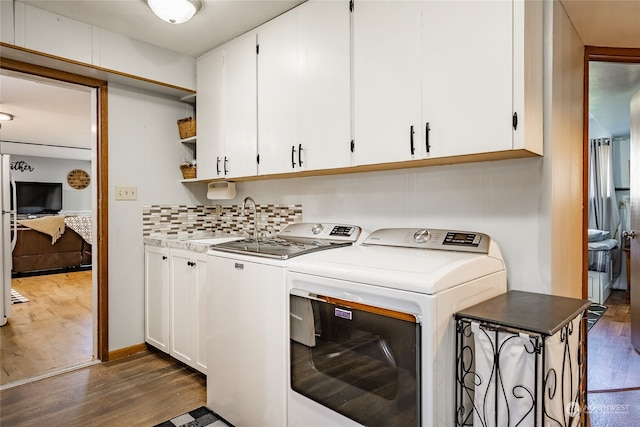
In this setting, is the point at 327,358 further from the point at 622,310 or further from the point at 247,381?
the point at 622,310

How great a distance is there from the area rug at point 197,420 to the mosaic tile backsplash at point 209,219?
1204 mm

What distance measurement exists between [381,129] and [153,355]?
7.64ft

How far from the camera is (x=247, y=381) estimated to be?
1828 millimetres

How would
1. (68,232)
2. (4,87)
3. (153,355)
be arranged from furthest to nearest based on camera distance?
1. (68,232)
2. (4,87)
3. (153,355)

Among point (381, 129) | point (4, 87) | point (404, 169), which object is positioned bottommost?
point (404, 169)

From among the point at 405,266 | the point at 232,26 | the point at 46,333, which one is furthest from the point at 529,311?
the point at 46,333

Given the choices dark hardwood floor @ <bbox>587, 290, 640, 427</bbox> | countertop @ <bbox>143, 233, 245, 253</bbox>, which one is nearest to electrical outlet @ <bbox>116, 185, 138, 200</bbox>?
countertop @ <bbox>143, 233, 245, 253</bbox>

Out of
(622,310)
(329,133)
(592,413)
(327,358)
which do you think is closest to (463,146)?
(329,133)

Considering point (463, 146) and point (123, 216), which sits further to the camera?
point (123, 216)

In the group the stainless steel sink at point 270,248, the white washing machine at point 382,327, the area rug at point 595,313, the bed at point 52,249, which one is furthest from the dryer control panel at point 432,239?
the bed at point 52,249

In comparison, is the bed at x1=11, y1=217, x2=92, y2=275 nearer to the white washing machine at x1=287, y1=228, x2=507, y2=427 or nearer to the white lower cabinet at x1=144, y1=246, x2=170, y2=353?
the white lower cabinet at x1=144, y1=246, x2=170, y2=353

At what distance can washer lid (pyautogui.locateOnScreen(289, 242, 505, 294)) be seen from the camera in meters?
1.26

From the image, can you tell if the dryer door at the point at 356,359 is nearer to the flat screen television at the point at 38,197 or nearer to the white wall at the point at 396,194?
the white wall at the point at 396,194

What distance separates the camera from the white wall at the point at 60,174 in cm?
857
